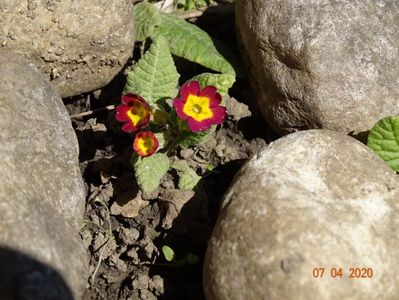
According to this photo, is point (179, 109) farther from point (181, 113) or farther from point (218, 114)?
point (218, 114)

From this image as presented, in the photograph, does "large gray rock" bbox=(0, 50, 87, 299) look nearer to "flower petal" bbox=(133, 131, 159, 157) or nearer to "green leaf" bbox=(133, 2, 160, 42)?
"flower petal" bbox=(133, 131, 159, 157)

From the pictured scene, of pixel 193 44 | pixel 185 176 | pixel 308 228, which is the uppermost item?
pixel 193 44

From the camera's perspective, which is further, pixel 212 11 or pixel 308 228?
pixel 212 11

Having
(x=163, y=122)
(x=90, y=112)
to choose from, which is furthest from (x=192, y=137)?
(x=90, y=112)
